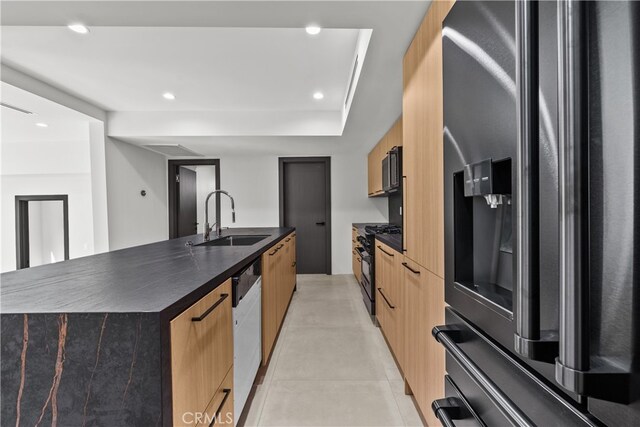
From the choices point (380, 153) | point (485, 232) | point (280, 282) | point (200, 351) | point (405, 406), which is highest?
point (380, 153)

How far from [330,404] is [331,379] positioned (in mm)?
233

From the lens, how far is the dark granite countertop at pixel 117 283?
0.76 m

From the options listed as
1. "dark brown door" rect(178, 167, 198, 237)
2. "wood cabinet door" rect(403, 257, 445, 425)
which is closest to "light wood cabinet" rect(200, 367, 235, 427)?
"wood cabinet door" rect(403, 257, 445, 425)

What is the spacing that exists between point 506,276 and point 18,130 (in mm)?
5691

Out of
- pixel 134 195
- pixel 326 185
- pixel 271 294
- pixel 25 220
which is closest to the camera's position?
pixel 271 294

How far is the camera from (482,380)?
0.70 meters

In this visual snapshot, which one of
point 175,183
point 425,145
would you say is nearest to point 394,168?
point 425,145

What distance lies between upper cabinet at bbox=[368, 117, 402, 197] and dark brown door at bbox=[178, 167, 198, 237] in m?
3.52

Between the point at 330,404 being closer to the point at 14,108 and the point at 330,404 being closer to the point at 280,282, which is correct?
the point at 280,282

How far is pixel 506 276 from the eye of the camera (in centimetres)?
77

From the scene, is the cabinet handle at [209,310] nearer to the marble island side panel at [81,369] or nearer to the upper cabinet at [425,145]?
the marble island side panel at [81,369]

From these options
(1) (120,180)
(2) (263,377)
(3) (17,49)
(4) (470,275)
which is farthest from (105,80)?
(4) (470,275)

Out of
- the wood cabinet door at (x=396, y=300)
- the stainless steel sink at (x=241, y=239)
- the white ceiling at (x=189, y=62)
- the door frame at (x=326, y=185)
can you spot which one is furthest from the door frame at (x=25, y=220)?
the wood cabinet door at (x=396, y=300)

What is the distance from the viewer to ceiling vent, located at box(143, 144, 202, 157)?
408cm
